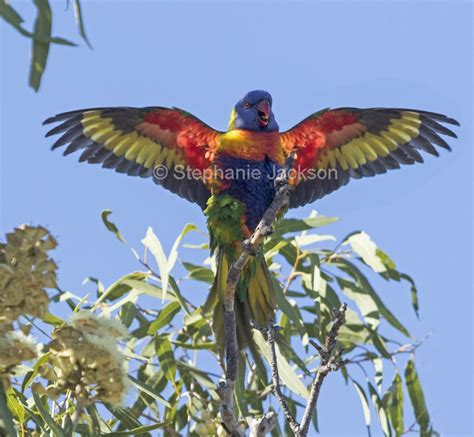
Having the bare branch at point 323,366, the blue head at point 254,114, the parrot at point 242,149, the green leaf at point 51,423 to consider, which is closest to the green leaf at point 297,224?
the parrot at point 242,149

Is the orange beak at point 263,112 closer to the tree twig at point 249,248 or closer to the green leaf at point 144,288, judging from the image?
the green leaf at point 144,288

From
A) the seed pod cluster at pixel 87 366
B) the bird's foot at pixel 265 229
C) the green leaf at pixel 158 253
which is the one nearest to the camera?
the seed pod cluster at pixel 87 366

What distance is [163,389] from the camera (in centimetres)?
323

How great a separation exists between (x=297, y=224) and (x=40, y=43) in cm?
200

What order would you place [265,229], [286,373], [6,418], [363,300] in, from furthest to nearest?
[363,300] → [286,373] → [265,229] → [6,418]

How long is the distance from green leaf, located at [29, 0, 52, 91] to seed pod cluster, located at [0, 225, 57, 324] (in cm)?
27

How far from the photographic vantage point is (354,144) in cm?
349

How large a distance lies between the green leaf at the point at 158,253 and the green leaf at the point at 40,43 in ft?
5.05

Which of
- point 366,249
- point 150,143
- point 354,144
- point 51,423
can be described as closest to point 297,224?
point 366,249

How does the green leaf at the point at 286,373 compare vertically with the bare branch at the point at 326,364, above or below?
above

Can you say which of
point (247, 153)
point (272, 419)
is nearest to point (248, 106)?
point (247, 153)

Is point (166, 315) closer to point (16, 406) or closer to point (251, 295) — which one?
point (251, 295)

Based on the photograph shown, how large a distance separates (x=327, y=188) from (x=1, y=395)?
82.2 inches

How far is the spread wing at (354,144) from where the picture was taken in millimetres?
3422
